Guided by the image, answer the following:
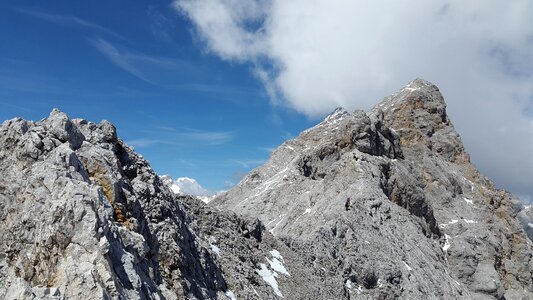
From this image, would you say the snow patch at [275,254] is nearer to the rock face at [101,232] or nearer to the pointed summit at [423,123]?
the rock face at [101,232]

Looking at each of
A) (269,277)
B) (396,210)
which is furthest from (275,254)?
(396,210)

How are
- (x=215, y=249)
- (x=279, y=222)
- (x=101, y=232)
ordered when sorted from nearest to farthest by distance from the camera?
(x=101, y=232), (x=215, y=249), (x=279, y=222)

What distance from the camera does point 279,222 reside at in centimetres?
6931

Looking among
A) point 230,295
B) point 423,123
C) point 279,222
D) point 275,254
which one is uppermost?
point 423,123

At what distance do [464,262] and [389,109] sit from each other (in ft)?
126

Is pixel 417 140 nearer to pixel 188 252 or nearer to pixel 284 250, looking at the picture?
pixel 284 250

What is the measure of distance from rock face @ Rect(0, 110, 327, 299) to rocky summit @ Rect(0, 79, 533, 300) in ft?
0.25

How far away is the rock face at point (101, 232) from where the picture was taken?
61.4ft

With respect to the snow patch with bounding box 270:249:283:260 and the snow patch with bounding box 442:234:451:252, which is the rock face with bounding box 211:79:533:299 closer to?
the snow patch with bounding box 442:234:451:252

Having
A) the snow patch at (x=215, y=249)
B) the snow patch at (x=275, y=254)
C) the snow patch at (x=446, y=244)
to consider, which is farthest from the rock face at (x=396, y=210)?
the snow patch at (x=215, y=249)

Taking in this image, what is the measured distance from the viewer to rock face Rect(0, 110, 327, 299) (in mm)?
18703

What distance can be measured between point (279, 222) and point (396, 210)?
1645cm

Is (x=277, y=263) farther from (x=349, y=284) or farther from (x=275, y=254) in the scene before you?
(x=349, y=284)

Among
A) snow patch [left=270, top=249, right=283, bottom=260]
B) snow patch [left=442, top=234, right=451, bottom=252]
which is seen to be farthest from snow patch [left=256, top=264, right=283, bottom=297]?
snow patch [left=442, top=234, right=451, bottom=252]
